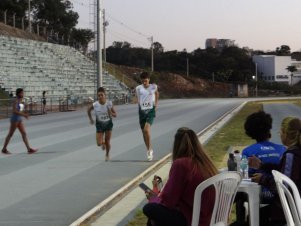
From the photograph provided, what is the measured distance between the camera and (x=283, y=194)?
15.4 feet

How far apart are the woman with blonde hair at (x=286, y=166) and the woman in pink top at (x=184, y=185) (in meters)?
0.63

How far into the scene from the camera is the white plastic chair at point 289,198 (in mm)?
4691

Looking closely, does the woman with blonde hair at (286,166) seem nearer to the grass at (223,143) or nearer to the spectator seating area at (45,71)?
the grass at (223,143)

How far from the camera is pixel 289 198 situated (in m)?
4.74

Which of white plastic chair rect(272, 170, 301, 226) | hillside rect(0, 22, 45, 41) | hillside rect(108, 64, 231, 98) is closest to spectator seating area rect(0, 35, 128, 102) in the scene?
hillside rect(0, 22, 45, 41)

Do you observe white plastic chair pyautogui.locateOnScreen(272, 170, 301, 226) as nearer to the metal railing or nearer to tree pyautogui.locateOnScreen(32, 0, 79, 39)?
the metal railing

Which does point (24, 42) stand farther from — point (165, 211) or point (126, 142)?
point (165, 211)

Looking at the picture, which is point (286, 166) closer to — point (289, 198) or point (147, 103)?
point (289, 198)

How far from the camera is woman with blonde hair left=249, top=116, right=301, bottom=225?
16.8ft

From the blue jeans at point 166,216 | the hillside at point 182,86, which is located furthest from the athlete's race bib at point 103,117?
the hillside at point 182,86

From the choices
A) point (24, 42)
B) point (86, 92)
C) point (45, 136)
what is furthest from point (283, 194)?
point (24, 42)

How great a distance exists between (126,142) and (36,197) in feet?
28.4

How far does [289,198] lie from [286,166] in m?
0.49

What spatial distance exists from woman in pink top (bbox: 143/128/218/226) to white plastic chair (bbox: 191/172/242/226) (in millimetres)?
44
